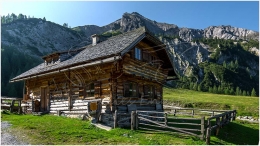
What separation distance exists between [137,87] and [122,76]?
2.57m

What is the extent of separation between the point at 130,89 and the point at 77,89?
454cm

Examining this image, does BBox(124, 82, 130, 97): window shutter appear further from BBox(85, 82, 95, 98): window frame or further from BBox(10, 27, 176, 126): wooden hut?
BBox(85, 82, 95, 98): window frame

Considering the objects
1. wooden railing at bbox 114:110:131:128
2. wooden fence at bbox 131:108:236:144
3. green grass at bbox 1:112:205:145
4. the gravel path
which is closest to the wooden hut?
wooden railing at bbox 114:110:131:128

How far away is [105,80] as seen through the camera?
18.1 m

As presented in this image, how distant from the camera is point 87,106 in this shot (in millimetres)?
17078

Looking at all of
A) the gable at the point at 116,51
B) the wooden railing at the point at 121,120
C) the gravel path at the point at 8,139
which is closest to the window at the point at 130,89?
the wooden railing at the point at 121,120

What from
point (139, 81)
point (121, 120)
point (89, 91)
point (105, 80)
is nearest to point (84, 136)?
point (121, 120)

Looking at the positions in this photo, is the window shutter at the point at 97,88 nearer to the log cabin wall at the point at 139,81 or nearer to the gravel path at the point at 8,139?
the log cabin wall at the point at 139,81

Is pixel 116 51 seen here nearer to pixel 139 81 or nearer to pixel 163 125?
pixel 139 81

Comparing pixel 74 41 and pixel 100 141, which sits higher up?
pixel 74 41

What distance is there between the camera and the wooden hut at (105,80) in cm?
1738

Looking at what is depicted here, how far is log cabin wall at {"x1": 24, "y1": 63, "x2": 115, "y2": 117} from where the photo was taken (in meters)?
18.0

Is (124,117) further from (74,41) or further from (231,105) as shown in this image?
(74,41)

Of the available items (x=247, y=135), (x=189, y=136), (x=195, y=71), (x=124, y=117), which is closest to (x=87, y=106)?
(x=124, y=117)
